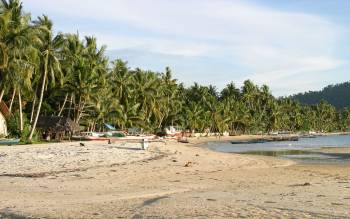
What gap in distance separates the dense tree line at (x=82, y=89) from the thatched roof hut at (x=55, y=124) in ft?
4.90

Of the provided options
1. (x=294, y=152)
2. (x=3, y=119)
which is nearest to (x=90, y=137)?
(x=3, y=119)

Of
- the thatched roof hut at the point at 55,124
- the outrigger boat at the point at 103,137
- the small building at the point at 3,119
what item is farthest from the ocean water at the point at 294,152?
the small building at the point at 3,119

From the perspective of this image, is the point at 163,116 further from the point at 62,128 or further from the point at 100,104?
the point at 62,128

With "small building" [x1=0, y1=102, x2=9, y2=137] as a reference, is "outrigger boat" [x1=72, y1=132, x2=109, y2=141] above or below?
below

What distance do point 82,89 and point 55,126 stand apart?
6.02 m

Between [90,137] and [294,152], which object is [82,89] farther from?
[294,152]

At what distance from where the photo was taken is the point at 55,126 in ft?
185

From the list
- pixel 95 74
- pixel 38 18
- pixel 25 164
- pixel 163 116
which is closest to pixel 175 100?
pixel 163 116

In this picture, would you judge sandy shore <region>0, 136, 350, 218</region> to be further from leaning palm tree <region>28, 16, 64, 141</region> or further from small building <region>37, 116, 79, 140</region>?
small building <region>37, 116, 79, 140</region>

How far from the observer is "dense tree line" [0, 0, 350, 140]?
45219mm

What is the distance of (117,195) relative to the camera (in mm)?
15125

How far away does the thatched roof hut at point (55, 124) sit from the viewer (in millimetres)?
56188

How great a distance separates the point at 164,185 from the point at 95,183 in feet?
8.79

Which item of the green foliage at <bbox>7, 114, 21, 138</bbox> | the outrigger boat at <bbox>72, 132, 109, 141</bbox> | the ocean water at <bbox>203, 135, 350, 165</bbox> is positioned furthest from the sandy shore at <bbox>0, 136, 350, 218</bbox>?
the outrigger boat at <bbox>72, 132, 109, 141</bbox>
